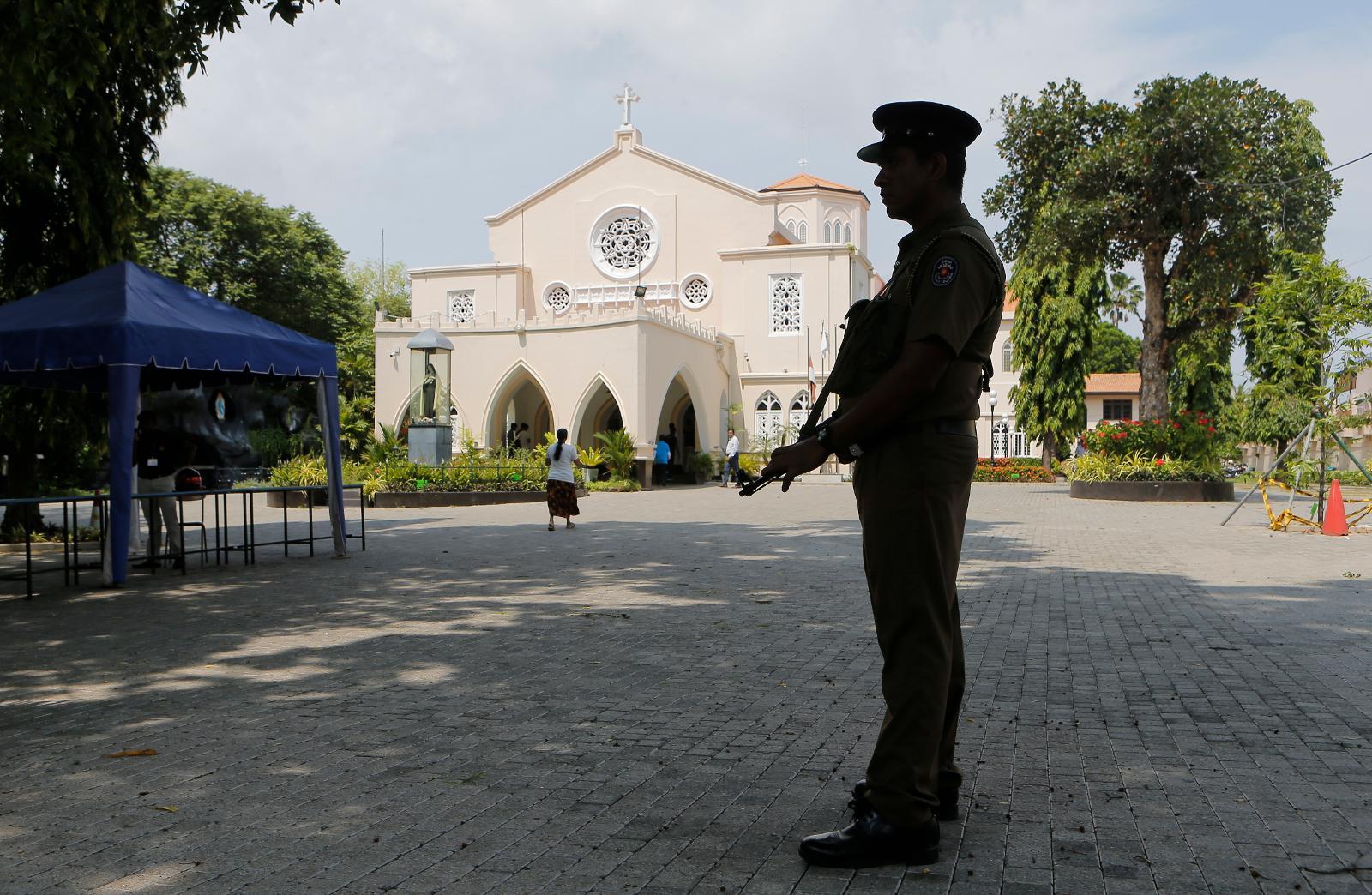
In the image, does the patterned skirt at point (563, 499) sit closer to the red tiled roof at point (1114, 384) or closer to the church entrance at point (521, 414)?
the church entrance at point (521, 414)

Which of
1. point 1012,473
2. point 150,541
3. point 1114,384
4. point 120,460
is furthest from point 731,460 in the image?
point 1114,384

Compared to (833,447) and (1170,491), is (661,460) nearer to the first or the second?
(1170,491)

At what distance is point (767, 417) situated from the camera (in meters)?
44.0

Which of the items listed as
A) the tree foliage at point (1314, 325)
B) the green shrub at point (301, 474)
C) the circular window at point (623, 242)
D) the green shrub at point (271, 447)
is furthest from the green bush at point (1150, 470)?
the green shrub at point (271, 447)

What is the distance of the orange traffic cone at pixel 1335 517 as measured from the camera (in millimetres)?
16112

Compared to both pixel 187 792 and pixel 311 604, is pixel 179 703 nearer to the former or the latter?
pixel 187 792

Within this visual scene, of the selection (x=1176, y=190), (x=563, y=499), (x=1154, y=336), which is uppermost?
(x=1176, y=190)


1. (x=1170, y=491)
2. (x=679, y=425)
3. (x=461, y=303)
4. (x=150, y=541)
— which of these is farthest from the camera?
(x=679, y=425)

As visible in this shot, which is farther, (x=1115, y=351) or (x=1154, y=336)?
Result: (x=1115, y=351)

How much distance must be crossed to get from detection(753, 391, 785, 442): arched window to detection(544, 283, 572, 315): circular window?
30.3 ft

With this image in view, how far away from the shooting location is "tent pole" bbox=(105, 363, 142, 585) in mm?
10242

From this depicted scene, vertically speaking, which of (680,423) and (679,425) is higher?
(680,423)

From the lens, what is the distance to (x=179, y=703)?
559 cm

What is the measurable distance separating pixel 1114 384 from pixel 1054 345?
32.0 meters
